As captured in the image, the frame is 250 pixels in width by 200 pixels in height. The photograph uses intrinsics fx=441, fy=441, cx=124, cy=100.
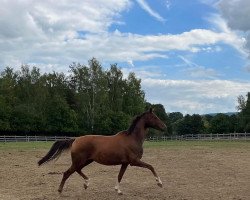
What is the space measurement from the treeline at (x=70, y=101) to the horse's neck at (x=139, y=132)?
5876cm

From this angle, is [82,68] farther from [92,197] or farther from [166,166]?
[92,197]

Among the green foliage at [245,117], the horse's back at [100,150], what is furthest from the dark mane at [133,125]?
the green foliage at [245,117]

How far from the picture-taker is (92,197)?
37.4 ft

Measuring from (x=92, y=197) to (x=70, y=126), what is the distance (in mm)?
64126

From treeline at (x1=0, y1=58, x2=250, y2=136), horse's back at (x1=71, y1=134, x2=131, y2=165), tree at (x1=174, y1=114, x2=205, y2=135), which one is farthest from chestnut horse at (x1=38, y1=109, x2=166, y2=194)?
tree at (x1=174, y1=114, x2=205, y2=135)

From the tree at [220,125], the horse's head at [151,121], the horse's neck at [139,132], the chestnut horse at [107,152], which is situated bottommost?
the chestnut horse at [107,152]

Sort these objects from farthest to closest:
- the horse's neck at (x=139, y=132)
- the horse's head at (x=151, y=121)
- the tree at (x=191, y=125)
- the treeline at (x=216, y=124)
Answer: the tree at (x=191, y=125), the treeline at (x=216, y=124), the horse's head at (x=151, y=121), the horse's neck at (x=139, y=132)

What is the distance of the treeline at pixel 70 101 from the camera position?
73875 mm

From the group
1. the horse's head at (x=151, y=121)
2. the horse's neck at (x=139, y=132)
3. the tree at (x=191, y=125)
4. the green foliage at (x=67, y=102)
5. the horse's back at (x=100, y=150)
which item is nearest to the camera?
the horse's back at (x=100, y=150)

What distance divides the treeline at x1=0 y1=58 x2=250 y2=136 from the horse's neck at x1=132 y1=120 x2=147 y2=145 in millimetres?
58765

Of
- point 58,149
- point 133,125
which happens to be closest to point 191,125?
point 133,125

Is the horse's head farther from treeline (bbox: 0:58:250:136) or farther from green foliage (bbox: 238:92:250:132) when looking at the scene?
green foliage (bbox: 238:92:250:132)

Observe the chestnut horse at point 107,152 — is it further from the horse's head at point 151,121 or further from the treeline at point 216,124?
the treeline at point 216,124

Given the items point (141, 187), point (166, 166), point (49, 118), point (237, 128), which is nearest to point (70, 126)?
point (49, 118)
